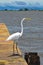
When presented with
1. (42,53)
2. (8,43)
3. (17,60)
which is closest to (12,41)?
(8,43)

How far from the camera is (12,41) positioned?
14.3 m

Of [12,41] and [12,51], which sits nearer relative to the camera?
[12,51]

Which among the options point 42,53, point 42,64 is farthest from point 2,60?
point 42,53

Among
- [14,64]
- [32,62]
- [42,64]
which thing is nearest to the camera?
[14,64]

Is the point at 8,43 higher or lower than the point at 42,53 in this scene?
higher

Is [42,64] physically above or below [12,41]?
below

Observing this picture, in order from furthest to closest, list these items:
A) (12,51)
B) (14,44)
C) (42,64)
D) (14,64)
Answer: (42,64) < (14,44) < (12,51) < (14,64)

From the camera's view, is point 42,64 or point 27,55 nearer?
point 27,55

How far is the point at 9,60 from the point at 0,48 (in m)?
1.90

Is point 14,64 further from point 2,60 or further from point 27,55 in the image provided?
point 27,55

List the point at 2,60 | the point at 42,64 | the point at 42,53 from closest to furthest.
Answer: the point at 2,60
the point at 42,64
the point at 42,53

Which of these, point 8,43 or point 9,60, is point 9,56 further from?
point 8,43

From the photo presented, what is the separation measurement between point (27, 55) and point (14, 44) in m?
1.40

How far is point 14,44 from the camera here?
1359cm
